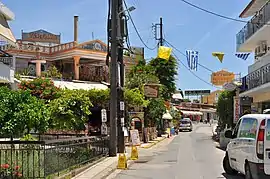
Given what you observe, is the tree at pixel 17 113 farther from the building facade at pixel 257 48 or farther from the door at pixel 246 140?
the building facade at pixel 257 48

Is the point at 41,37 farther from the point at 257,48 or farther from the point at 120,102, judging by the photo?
the point at 120,102

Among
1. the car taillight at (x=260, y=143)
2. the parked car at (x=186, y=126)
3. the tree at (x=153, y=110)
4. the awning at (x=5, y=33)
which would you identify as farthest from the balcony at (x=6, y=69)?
the parked car at (x=186, y=126)

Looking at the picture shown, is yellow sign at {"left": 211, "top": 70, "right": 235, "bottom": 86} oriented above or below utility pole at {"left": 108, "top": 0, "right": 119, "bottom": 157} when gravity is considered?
above

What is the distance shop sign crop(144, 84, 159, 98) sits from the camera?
124 ft

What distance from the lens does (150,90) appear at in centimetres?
3844

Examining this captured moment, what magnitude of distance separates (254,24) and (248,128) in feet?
77.0

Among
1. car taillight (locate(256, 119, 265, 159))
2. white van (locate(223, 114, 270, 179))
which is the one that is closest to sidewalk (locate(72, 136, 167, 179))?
white van (locate(223, 114, 270, 179))

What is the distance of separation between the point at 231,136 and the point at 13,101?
7.04m

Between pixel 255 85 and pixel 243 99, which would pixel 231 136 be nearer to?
pixel 255 85

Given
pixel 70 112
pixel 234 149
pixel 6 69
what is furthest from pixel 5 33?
pixel 234 149

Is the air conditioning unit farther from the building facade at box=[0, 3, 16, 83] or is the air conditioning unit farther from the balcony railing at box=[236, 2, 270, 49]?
the building facade at box=[0, 3, 16, 83]

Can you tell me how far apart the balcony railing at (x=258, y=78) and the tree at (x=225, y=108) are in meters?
4.99

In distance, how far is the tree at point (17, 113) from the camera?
15.0m

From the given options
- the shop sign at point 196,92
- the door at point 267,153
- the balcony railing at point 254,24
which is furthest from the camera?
the shop sign at point 196,92
